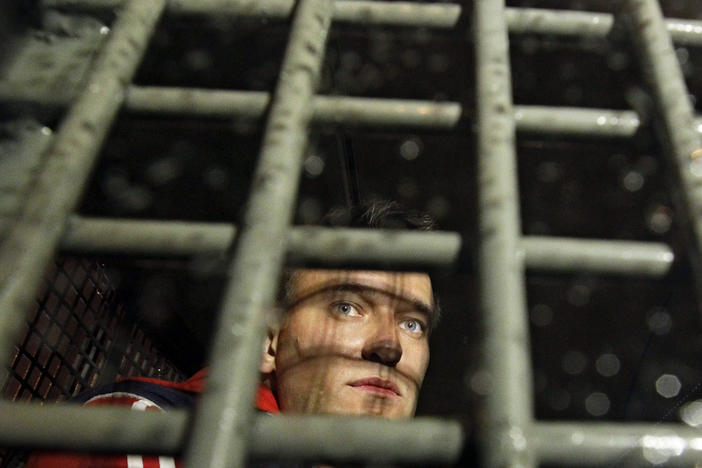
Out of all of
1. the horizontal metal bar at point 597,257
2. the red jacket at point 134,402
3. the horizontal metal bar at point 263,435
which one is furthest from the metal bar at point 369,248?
the red jacket at point 134,402

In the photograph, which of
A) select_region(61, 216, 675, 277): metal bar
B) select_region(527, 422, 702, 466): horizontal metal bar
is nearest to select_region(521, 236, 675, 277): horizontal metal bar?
select_region(61, 216, 675, 277): metal bar

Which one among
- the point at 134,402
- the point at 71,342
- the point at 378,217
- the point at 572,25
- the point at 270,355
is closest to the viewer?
the point at 572,25

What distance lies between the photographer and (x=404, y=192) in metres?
1.57

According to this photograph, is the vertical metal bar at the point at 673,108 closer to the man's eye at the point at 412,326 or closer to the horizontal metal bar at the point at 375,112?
the horizontal metal bar at the point at 375,112

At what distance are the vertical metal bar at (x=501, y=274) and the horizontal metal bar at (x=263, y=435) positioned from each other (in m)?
0.03

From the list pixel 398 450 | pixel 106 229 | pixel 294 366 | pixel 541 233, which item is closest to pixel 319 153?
pixel 294 366

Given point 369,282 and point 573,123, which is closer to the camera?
point 573,123

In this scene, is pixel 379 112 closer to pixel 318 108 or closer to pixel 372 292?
pixel 318 108

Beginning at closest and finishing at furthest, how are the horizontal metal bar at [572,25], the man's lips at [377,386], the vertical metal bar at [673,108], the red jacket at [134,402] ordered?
the vertical metal bar at [673,108] < the horizontal metal bar at [572,25] < the red jacket at [134,402] < the man's lips at [377,386]

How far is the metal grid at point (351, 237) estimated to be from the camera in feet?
1.34

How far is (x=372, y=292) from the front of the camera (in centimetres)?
135

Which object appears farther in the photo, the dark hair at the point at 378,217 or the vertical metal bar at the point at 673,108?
the dark hair at the point at 378,217

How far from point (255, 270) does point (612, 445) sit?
30 centimetres

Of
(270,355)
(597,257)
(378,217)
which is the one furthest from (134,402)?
(597,257)
